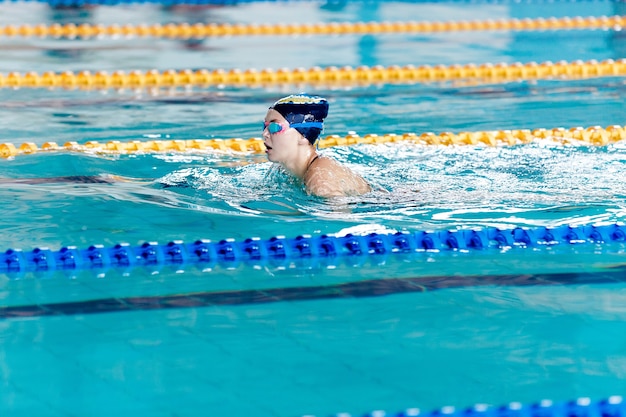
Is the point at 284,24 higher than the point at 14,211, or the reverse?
the point at 284,24

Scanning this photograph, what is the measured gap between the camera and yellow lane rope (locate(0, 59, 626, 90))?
6699 millimetres

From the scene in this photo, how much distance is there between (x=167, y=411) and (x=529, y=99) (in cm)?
458

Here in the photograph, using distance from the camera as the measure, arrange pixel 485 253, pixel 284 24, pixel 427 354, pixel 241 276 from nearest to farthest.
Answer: pixel 427 354
pixel 241 276
pixel 485 253
pixel 284 24

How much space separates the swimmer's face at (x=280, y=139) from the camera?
395 cm

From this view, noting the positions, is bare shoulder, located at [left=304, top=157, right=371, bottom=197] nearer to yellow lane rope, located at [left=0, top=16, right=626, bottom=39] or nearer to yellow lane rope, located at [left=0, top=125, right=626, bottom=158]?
yellow lane rope, located at [left=0, top=125, right=626, bottom=158]

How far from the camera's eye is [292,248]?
351 centimetres

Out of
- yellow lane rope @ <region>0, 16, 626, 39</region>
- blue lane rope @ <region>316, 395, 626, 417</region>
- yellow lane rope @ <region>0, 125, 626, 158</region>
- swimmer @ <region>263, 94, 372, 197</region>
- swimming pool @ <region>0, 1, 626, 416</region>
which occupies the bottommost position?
blue lane rope @ <region>316, 395, 626, 417</region>

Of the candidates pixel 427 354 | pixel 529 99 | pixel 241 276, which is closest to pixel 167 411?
pixel 427 354

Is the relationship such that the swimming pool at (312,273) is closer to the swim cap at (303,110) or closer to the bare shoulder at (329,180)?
the bare shoulder at (329,180)

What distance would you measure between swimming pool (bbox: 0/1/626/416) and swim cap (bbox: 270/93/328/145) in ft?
0.90

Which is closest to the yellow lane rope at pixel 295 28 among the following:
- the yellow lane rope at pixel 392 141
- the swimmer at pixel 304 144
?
the yellow lane rope at pixel 392 141

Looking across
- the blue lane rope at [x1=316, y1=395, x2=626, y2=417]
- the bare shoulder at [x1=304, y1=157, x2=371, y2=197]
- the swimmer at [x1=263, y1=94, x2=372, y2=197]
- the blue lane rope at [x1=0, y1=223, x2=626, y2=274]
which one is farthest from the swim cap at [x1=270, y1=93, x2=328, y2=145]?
the blue lane rope at [x1=316, y1=395, x2=626, y2=417]

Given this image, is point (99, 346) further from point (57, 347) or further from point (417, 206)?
point (417, 206)

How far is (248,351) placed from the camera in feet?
8.79
